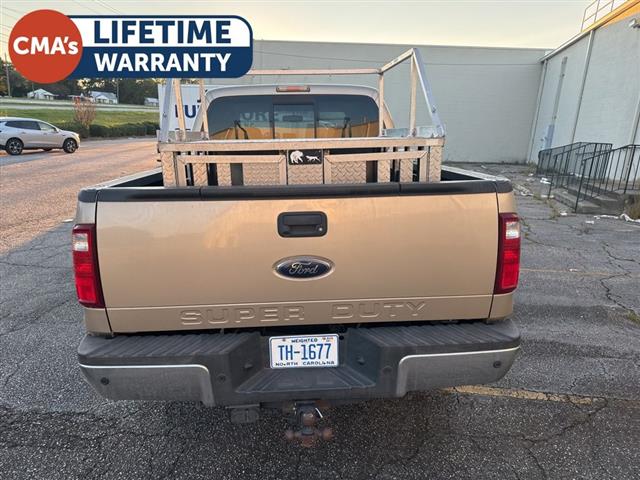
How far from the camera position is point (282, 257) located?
78.0 inches

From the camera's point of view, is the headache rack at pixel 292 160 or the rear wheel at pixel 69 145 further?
the rear wheel at pixel 69 145

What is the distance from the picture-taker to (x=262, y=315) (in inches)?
81.2

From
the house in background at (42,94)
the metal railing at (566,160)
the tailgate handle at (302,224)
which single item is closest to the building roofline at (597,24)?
the metal railing at (566,160)

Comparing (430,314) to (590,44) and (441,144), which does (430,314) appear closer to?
(441,144)

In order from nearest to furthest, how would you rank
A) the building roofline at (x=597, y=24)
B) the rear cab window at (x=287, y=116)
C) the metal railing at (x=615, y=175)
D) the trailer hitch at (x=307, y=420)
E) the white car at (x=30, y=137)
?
1. the trailer hitch at (x=307, y=420)
2. the rear cab window at (x=287, y=116)
3. the metal railing at (x=615, y=175)
4. the building roofline at (x=597, y=24)
5. the white car at (x=30, y=137)

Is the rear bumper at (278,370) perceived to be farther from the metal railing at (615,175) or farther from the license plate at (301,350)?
the metal railing at (615,175)

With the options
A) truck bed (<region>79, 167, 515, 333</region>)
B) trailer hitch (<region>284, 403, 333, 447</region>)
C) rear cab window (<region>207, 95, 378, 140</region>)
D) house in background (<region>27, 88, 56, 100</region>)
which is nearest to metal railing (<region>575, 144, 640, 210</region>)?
rear cab window (<region>207, 95, 378, 140</region>)

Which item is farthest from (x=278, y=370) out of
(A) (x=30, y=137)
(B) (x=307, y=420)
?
(A) (x=30, y=137)

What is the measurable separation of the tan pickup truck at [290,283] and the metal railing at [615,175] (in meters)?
9.18

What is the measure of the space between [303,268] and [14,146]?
79.0 ft

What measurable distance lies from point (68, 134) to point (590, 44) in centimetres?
2440

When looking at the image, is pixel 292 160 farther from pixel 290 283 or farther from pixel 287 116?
pixel 287 116

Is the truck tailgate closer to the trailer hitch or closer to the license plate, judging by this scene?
the license plate

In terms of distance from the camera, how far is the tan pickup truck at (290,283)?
6.34ft
